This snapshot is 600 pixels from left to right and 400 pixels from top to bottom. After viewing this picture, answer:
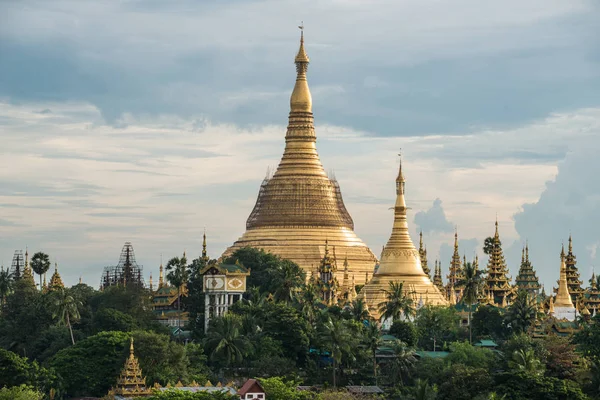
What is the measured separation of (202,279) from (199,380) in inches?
1171

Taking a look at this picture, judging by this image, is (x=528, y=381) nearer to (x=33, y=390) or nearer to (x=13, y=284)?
(x=33, y=390)

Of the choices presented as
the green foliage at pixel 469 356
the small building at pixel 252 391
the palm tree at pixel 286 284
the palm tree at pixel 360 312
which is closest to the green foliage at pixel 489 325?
the palm tree at pixel 360 312

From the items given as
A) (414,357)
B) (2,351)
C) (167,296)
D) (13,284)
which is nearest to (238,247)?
(167,296)

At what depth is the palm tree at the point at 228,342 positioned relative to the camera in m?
109

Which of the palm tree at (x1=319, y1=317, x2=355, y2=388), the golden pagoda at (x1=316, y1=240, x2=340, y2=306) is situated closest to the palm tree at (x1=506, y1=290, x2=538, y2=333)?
the palm tree at (x1=319, y1=317, x2=355, y2=388)

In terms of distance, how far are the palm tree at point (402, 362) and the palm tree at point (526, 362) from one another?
745 centimetres

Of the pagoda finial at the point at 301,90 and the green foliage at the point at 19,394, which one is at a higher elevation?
the pagoda finial at the point at 301,90

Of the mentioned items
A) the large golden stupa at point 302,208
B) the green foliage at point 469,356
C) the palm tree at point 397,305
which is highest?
the large golden stupa at point 302,208

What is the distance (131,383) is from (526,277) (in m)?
87.9

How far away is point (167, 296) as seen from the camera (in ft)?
486

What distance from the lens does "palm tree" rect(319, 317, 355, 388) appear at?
107 m

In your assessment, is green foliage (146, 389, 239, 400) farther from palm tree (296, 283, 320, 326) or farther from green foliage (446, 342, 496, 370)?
palm tree (296, 283, 320, 326)

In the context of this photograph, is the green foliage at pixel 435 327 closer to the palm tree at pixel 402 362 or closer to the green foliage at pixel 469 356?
the green foliage at pixel 469 356

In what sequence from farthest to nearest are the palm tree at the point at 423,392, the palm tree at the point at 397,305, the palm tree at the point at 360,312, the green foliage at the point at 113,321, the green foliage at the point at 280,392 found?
the palm tree at the point at 397,305 < the palm tree at the point at 360,312 < the green foliage at the point at 113,321 < the green foliage at the point at 280,392 < the palm tree at the point at 423,392
